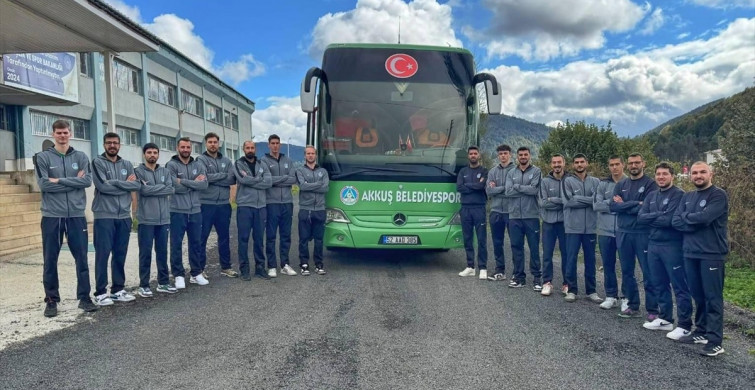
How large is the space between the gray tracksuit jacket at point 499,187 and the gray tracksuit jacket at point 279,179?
9.77ft

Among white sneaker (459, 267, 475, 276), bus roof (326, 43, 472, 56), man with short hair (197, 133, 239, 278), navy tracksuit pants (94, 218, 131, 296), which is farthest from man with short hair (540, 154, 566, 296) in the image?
navy tracksuit pants (94, 218, 131, 296)

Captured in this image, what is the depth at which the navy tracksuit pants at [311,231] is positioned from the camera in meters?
7.73

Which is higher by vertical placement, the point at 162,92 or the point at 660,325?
the point at 162,92

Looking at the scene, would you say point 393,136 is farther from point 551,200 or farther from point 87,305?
point 87,305

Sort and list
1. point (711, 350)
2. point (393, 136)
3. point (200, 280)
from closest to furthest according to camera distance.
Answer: point (711, 350) → point (200, 280) → point (393, 136)

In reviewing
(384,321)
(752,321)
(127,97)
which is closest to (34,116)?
(127,97)

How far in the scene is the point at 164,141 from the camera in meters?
29.8

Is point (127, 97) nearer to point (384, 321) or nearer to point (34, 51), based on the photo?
point (34, 51)

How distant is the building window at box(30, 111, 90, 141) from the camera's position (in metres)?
16.7

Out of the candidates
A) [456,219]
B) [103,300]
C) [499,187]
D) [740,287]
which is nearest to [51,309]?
[103,300]

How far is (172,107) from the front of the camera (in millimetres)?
30375

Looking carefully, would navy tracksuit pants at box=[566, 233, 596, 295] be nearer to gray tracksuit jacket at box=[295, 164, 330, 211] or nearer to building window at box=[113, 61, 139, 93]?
gray tracksuit jacket at box=[295, 164, 330, 211]

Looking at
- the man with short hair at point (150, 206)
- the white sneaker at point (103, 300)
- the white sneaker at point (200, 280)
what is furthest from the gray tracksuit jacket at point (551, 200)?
the white sneaker at point (103, 300)

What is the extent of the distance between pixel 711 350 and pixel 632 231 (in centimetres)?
158
